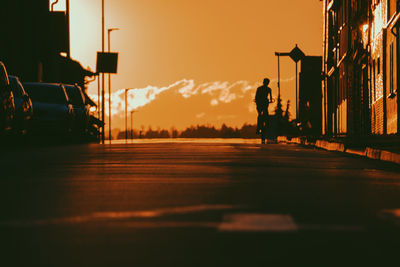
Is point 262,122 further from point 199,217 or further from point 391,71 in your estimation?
point 199,217

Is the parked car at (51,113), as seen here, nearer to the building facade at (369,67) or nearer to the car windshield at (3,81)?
the car windshield at (3,81)

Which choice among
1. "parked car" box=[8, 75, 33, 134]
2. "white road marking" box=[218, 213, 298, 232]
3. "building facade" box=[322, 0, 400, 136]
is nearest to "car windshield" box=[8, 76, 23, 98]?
"parked car" box=[8, 75, 33, 134]

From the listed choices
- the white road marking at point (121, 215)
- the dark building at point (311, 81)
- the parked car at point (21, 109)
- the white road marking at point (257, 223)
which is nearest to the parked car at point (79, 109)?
the parked car at point (21, 109)

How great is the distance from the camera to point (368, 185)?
1063 centimetres

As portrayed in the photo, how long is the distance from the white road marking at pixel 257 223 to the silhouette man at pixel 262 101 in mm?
22886

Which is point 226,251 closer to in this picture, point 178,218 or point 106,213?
point 178,218

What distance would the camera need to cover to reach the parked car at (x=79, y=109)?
3284 centimetres

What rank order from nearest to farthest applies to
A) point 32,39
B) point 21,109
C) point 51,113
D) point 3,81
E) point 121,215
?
point 121,215 < point 3,81 < point 21,109 < point 51,113 < point 32,39

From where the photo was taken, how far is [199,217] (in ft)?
23.8

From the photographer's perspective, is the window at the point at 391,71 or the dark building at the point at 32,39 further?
the dark building at the point at 32,39

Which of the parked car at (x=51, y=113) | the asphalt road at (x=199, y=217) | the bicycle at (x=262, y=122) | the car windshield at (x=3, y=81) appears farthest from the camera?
the bicycle at (x=262, y=122)

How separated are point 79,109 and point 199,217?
2631cm

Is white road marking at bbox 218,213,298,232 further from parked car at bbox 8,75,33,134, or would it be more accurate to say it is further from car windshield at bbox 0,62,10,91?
parked car at bbox 8,75,33,134

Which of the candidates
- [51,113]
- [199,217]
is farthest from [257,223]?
[51,113]
